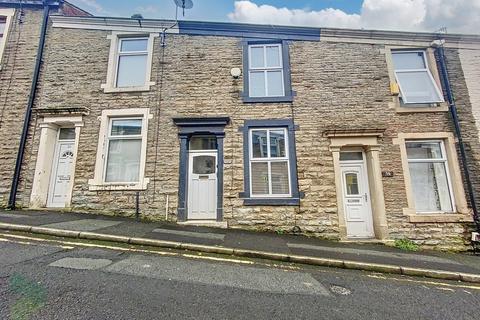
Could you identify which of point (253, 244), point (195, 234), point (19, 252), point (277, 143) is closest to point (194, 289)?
point (253, 244)

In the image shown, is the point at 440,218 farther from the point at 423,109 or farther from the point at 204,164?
the point at 204,164

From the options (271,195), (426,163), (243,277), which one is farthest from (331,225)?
(243,277)

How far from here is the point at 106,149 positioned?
8078mm

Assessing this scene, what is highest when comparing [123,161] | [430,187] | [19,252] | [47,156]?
[47,156]

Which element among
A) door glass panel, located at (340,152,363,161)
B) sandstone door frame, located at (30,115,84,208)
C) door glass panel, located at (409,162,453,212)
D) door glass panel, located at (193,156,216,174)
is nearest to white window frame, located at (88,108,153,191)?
sandstone door frame, located at (30,115,84,208)

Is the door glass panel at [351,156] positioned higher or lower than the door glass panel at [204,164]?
higher

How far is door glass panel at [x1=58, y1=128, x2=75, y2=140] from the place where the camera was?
8.51m

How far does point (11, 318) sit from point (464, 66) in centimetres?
1236

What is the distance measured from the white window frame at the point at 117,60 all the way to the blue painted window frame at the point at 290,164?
374 cm

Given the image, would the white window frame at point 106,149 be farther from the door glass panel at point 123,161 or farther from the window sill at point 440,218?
the window sill at point 440,218

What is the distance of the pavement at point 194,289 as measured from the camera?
278cm

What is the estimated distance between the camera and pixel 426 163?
7.77m

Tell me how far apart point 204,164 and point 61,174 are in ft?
15.8

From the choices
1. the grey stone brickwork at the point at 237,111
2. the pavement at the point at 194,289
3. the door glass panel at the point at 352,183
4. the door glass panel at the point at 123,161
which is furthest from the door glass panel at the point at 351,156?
the door glass panel at the point at 123,161
